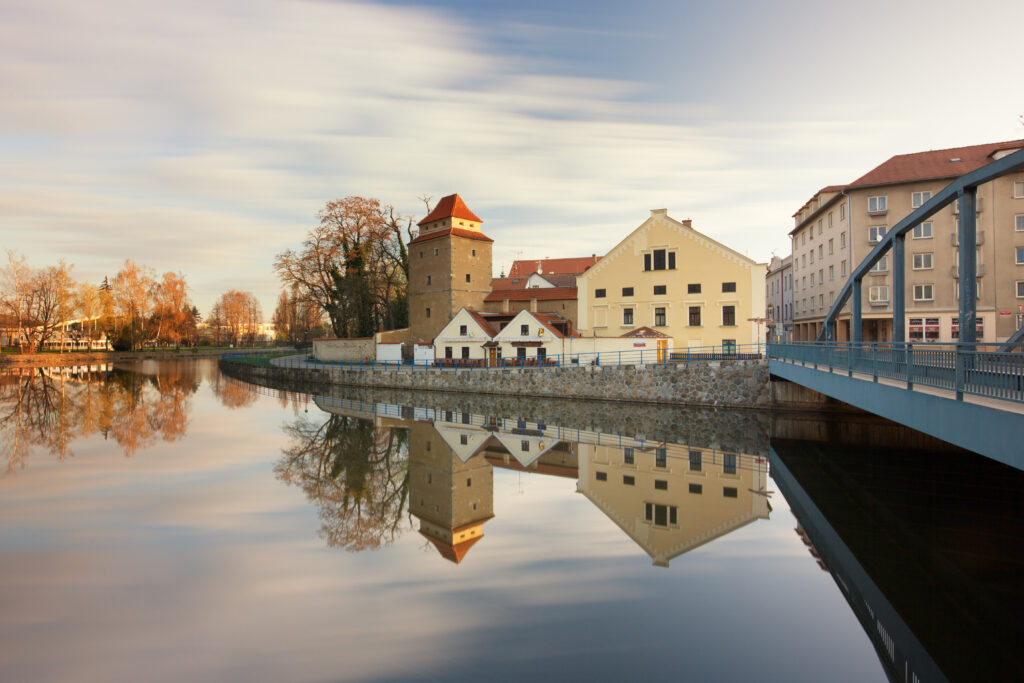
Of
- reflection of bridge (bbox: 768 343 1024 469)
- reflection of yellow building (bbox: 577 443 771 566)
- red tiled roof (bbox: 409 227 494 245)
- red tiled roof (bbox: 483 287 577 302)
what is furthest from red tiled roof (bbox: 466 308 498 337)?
reflection of bridge (bbox: 768 343 1024 469)

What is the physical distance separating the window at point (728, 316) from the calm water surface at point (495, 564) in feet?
54.3

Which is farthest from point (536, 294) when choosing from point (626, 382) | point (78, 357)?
point (78, 357)

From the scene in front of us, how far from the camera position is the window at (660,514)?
33.8ft

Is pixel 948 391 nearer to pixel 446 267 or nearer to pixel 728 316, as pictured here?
pixel 728 316

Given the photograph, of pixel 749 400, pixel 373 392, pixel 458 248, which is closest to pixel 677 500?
pixel 749 400

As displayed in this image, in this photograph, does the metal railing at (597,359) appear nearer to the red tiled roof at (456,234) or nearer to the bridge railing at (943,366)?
the red tiled roof at (456,234)

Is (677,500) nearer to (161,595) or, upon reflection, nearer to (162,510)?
(161,595)

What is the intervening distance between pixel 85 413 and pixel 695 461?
26867mm

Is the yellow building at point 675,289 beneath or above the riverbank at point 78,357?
above

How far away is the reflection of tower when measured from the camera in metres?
9.71

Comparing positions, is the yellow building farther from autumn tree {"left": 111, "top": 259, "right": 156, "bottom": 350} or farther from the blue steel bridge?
autumn tree {"left": 111, "top": 259, "right": 156, "bottom": 350}

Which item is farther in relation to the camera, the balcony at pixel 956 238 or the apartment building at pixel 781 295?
the apartment building at pixel 781 295

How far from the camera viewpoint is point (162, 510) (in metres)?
11.2

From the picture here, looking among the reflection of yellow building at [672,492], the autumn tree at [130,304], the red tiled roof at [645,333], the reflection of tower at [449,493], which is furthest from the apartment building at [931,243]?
the autumn tree at [130,304]
